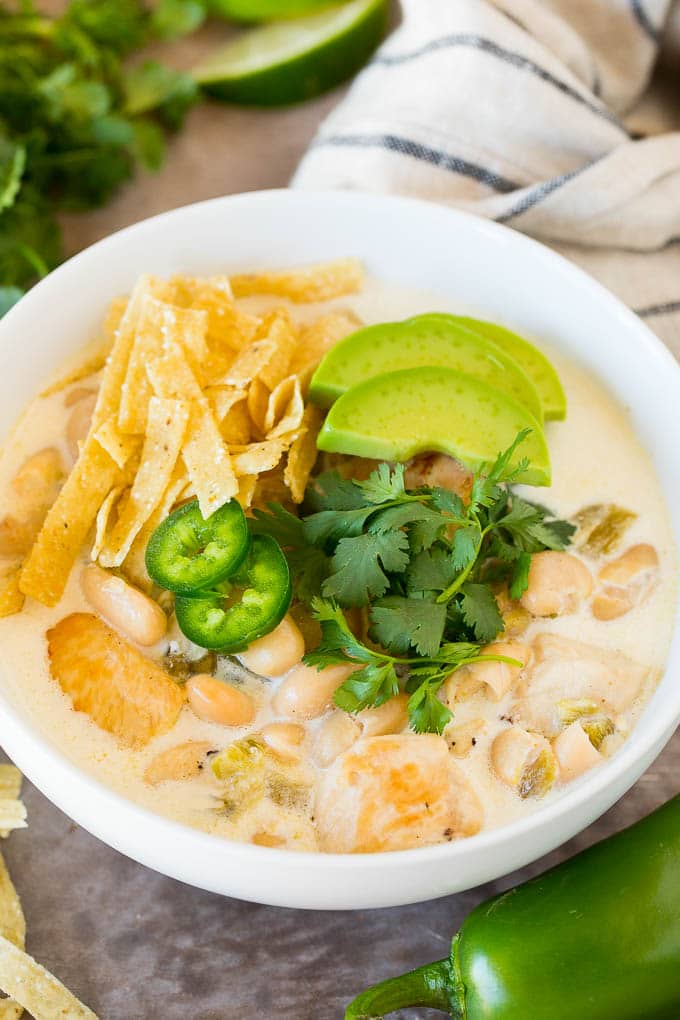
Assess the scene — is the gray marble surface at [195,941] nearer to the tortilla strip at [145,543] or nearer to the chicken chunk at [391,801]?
the chicken chunk at [391,801]

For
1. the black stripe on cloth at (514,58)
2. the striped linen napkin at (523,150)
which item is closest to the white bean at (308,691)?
the striped linen napkin at (523,150)

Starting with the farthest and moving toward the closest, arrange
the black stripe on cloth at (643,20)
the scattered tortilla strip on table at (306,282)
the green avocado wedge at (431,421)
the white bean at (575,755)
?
1. the black stripe on cloth at (643,20)
2. the scattered tortilla strip on table at (306,282)
3. the green avocado wedge at (431,421)
4. the white bean at (575,755)

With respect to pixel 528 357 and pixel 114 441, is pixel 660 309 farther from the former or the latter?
pixel 114 441

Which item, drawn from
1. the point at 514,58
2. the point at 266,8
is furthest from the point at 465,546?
the point at 266,8

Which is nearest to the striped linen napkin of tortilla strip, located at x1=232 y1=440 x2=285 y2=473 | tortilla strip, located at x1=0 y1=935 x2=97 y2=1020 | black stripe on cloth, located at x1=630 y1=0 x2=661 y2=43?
black stripe on cloth, located at x1=630 y1=0 x2=661 y2=43

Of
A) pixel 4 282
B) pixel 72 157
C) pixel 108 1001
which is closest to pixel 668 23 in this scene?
pixel 72 157

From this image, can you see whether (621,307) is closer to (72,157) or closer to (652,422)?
(652,422)
